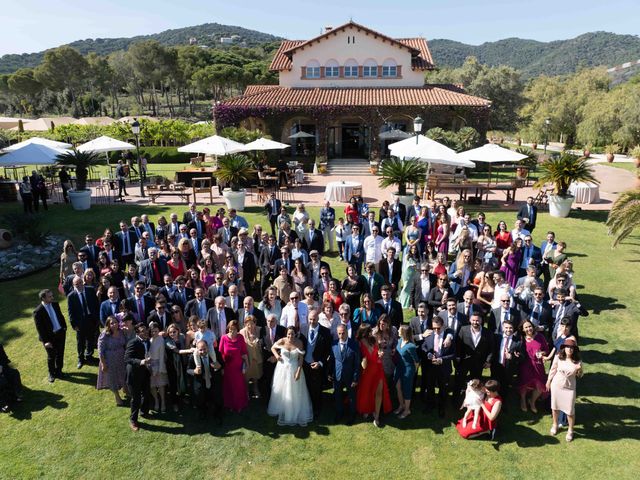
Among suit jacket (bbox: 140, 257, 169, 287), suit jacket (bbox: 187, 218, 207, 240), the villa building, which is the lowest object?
suit jacket (bbox: 140, 257, 169, 287)

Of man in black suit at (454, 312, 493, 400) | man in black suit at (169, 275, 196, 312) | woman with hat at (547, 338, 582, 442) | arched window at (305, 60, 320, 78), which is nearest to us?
woman with hat at (547, 338, 582, 442)

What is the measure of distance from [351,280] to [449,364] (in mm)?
2207

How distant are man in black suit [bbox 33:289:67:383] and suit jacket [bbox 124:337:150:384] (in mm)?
1908

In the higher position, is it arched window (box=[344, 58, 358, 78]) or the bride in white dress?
arched window (box=[344, 58, 358, 78])

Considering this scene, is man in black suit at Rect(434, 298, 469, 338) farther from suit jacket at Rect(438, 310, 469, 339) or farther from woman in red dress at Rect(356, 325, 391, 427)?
woman in red dress at Rect(356, 325, 391, 427)

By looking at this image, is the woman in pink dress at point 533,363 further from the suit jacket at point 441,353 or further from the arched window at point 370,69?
the arched window at point 370,69

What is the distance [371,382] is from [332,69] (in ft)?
96.5


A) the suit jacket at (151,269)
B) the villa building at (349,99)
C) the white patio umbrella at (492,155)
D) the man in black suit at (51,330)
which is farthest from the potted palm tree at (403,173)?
the villa building at (349,99)

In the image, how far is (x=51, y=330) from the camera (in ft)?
23.2

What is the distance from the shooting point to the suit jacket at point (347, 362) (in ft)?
19.6

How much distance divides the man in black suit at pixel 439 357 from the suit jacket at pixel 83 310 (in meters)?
5.19

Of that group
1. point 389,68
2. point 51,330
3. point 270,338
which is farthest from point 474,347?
point 389,68

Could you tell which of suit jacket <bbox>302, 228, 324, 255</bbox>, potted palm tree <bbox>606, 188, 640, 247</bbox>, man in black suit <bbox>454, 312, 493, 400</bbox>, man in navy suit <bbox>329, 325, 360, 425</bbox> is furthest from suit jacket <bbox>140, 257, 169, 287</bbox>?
potted palm tree <bbox>606, 188, 640, 247</bbox>

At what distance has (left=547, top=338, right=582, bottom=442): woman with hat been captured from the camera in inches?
221
